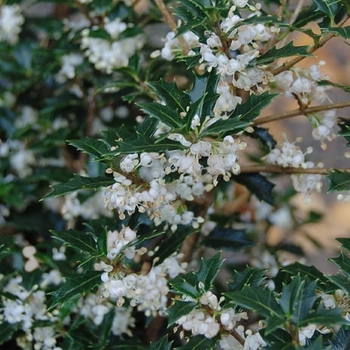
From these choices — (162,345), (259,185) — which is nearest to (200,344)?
Answer: (162,345)

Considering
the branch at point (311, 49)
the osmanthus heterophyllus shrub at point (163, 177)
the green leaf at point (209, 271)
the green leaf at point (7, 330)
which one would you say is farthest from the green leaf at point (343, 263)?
the green leaf at point (7, 330)

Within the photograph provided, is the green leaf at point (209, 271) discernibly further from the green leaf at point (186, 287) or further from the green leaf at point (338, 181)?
the green leaf at point (338, 181)

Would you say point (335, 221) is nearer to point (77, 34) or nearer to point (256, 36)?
point (77, 34)

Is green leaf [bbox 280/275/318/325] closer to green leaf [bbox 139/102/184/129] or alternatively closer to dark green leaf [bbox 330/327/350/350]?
dark green leaf [bbox 330/327/350/350]

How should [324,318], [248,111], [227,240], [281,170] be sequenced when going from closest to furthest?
[324,318], [248,111], [281,170], [227,240]

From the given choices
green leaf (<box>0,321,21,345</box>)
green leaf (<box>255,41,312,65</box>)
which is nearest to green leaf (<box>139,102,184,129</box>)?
green leaf (<box>255,41,312,65</box>)

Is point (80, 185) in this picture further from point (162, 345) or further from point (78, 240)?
point (162, 345)
